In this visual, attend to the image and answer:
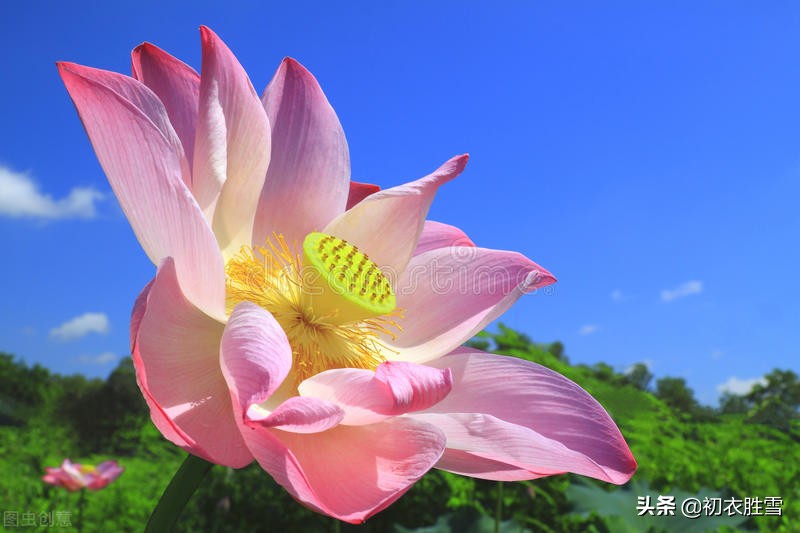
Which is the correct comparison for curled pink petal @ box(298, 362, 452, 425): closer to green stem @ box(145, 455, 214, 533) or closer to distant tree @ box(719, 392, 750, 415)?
green stem @ box(145, 455, 214, 533)

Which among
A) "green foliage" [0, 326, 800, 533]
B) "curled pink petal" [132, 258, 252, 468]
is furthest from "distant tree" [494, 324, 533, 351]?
"curled pink petal" [132, 258, 252, 468]

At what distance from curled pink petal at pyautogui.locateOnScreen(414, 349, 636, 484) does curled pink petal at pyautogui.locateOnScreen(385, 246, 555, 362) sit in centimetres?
12

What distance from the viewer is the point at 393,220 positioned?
3.70ft

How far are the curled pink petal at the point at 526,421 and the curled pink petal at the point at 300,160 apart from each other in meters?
0.34

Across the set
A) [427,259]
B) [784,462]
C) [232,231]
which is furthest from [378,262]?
[784,462]

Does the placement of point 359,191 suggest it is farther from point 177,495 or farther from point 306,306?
point 177,495

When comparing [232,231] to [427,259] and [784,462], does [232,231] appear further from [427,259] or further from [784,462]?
[784,462]

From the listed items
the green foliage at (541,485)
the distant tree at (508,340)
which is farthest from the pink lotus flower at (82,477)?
the distant tree at (508,340)

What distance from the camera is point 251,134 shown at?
3.28 ft

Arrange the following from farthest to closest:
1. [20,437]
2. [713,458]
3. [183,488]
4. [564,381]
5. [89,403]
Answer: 1. [89,403]
2. [20,437]
3. [713,458]
4. [564,381]
5. [183,488]

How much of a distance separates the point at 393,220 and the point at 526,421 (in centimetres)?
40

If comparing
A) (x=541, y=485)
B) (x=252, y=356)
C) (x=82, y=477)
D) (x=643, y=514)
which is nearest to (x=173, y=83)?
(x=252, y=356)

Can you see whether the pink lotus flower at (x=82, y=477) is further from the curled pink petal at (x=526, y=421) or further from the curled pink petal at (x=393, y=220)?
the curled pink petal at (x=526, y=421)

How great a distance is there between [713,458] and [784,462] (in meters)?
0.39
